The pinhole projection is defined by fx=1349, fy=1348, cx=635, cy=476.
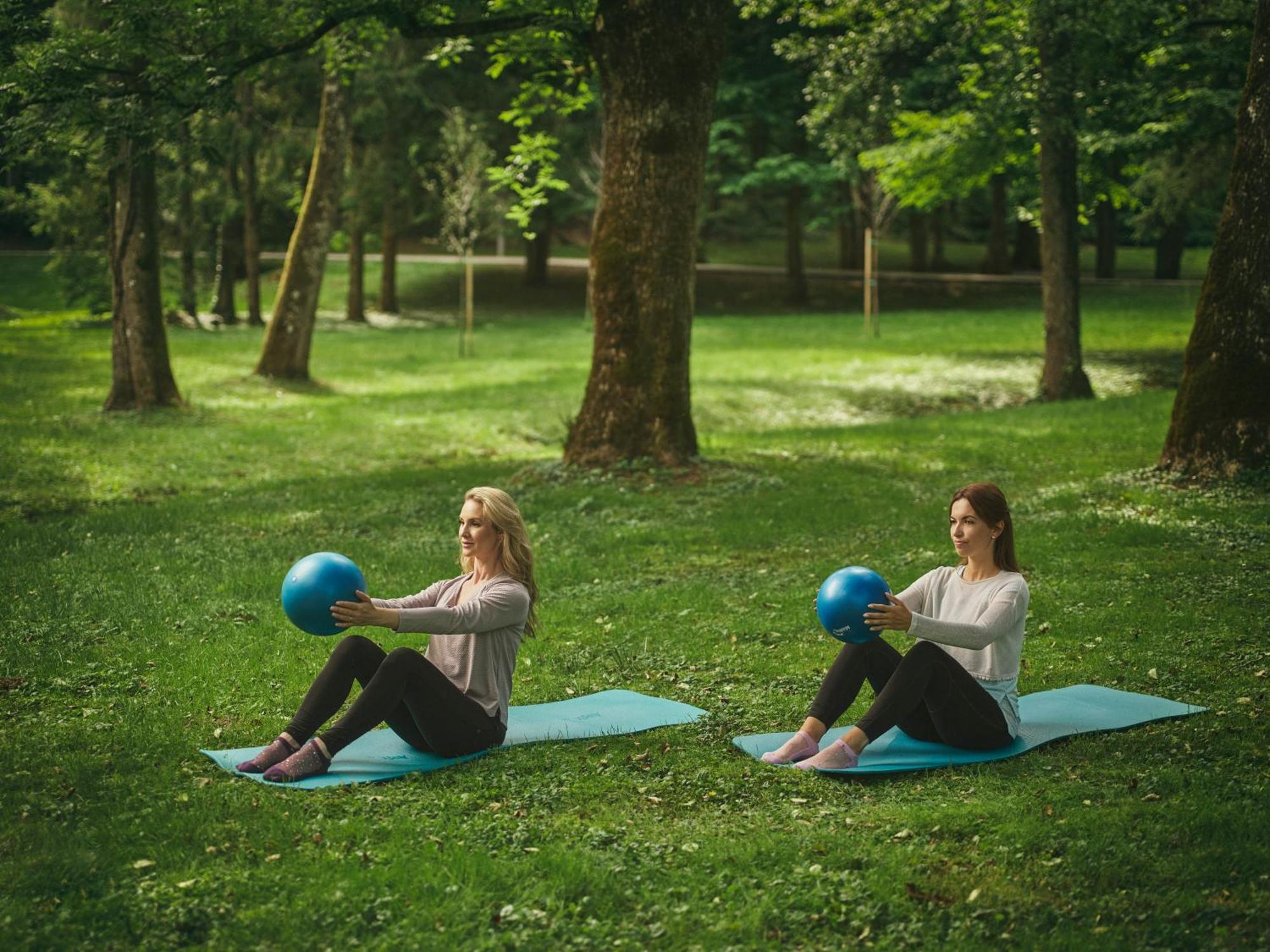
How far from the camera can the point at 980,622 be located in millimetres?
6605

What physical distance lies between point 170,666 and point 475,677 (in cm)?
286

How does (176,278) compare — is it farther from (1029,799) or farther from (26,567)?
(1029,799)

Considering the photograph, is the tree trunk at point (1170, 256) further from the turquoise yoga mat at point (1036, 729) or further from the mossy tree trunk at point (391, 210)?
the turquoise yoga mat at point (1036, 729)

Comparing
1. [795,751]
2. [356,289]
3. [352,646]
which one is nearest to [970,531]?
[795,751]

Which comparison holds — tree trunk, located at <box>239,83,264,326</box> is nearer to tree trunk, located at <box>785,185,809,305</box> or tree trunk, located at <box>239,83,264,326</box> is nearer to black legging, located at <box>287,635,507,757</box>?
tree trunk, located at <box>785,185,809,305</box>

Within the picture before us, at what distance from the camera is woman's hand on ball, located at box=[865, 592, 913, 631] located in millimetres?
6422

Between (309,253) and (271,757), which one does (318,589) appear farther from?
(309,253)

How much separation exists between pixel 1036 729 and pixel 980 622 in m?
1.04

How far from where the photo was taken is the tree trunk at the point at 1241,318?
12500 mm

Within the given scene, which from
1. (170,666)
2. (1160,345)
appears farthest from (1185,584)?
(1160,345)

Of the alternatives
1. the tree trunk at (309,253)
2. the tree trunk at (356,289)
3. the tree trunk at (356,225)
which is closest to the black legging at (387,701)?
the tree trunk at (309,253)

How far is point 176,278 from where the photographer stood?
134ft

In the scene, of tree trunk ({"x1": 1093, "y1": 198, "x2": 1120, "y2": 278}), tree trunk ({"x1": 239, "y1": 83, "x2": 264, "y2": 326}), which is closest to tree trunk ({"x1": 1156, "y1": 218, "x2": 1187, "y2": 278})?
tree trunk ({"x1": 1093, "y1": 198, "x2": 1120, "y2": 278})

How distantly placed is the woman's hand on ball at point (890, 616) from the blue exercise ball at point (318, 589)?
8.00 ft
